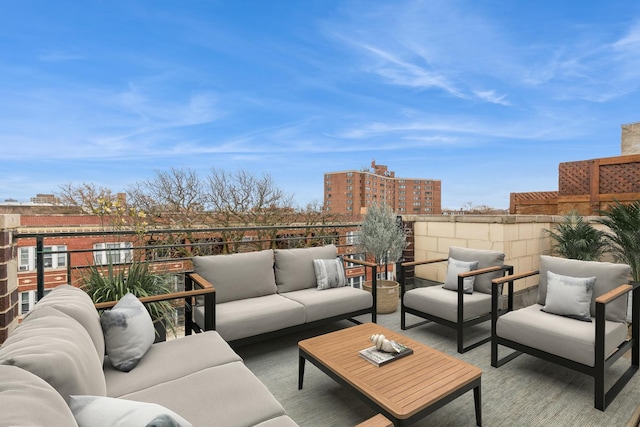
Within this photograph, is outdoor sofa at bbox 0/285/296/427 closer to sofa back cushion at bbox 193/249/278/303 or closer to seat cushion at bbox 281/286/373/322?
sofa back cushion at bbox 193/249/278/303

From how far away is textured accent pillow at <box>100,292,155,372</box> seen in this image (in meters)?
1.77

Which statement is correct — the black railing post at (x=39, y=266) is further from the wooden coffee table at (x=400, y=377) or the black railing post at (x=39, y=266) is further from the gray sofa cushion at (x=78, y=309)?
the wooden coffee table at (x=400, y=377)

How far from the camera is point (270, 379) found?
2.52 meters

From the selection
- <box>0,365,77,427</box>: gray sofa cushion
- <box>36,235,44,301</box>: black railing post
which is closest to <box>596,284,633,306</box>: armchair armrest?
<box>0,365,77,427</box>: gray sofa cushion

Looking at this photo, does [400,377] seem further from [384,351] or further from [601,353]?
[601,353]

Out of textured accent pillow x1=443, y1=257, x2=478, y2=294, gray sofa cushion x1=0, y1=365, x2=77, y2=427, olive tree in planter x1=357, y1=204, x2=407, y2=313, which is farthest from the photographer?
olive tree in planter x1=357, y1=204, x2=407, y2=313

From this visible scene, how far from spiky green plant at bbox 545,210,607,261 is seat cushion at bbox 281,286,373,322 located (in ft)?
10.7

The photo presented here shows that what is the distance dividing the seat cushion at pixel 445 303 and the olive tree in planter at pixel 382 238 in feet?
2.31

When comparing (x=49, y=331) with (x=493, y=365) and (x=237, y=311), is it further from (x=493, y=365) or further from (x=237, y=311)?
(x=493, y=365)

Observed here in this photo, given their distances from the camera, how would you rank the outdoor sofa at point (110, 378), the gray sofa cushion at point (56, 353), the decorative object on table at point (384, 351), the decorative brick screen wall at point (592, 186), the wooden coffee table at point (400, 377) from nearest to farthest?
1. the outdoor sofa at point (110, 378)
2. the gray sofa cushion at point (56, 353)
3. the wooden coffee table at point (400, 377)
4. the decorative object on table at point (384, 351)
5. the decorative brick screen wall at point (592, 186)

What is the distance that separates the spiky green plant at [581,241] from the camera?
446 centimetres

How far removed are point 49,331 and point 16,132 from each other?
7.16 meters

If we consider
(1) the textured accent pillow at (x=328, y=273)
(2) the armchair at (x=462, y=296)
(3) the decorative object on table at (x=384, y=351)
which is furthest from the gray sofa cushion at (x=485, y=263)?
(3) the decorative object on table at (x=384, y=351)

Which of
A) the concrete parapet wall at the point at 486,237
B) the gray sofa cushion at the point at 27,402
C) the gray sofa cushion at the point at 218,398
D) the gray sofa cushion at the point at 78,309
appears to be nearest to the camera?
the gray sofa cushion at the point at 27,402
